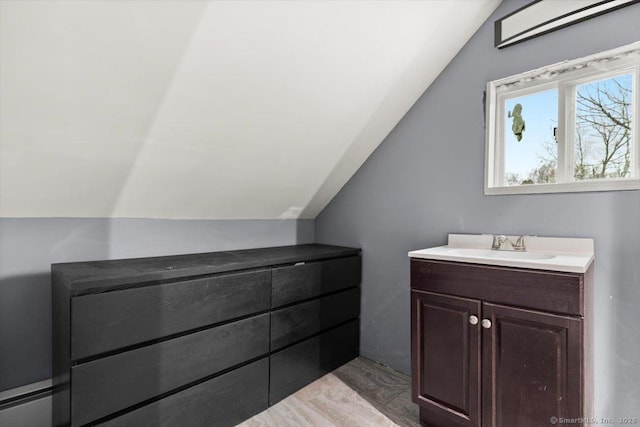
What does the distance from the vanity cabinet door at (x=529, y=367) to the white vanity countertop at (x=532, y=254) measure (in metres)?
0.20

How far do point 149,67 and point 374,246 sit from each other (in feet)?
5.89

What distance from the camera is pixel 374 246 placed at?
8.16 ft

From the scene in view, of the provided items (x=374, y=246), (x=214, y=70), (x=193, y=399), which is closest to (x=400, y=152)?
(x=374, y=246)

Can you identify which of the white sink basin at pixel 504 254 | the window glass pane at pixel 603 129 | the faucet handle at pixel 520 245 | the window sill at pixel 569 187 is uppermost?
the window glass pane at pixel 603 129

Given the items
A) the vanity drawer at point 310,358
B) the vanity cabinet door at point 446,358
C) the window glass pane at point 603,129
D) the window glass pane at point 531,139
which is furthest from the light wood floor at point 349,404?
the window glass pane at point 603,129

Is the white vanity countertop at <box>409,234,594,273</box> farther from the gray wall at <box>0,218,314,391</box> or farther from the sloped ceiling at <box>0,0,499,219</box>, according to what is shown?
the gray wall at <box>0,218,314,391</box>

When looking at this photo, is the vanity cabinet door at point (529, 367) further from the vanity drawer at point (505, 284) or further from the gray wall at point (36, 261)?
the gray wall at point (36, 261)

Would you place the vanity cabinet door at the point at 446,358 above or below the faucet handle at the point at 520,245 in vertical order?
below

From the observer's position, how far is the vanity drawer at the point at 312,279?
6.41ft

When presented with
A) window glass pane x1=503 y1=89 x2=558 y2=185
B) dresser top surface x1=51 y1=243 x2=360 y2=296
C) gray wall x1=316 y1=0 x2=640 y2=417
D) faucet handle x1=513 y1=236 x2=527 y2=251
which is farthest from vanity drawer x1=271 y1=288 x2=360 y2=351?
window glass pane x1=503 y1=89 x2=558 y2=185

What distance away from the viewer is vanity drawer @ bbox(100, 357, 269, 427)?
1.44m

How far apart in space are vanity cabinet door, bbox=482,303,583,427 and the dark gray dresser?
105cm

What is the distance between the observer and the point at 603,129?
1704mm

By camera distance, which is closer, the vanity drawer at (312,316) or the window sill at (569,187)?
the window sill at (569,187)
